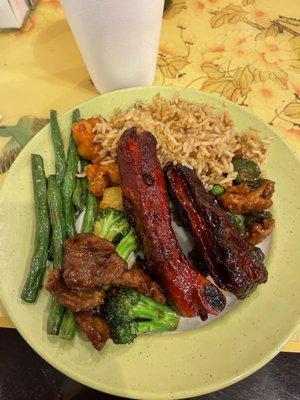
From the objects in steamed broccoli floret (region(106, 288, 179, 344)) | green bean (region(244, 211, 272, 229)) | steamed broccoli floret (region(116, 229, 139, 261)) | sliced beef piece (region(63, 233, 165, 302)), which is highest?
green bean (region(244, 211, 272, 229))

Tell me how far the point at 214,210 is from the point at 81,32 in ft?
3.82

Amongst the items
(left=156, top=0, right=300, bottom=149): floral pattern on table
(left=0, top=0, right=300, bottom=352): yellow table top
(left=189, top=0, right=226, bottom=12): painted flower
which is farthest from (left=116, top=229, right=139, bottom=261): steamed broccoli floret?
(left=189, top=0, right=226, bottom=12): painted flower

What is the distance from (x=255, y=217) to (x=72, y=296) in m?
0.96

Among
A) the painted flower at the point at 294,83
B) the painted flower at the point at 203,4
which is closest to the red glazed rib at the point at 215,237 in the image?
the painted flower at the point at 294,83

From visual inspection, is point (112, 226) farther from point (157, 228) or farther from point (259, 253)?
point (259, 253)

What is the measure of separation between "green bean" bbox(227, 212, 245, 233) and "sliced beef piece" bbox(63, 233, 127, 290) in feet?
1.92

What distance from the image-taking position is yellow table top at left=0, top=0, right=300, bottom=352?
2475 mm

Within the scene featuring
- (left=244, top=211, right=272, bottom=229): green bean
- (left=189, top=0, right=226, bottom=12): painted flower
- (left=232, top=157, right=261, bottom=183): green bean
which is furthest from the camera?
(left=189, top=0, right=226, bottom=12): painted flower

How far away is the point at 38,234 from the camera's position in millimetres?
1818

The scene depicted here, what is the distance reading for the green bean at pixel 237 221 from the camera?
1834 millimetres

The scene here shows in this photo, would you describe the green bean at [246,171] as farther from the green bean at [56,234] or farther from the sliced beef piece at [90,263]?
the green bean at [56,234]

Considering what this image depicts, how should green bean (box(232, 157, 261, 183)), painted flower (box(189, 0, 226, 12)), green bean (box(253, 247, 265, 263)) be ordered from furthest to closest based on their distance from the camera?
painted flower (box(189, 0, 226, 12)) < green bean (box(232, 157, 261, 183)) < green bean (box(253, 247, 265, 263))

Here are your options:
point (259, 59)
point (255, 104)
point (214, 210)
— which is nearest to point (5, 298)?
point (214, 210)

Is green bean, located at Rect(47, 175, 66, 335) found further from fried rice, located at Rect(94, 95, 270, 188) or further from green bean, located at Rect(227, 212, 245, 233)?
green bean, located at Rect(227, 212, 245, 233)
